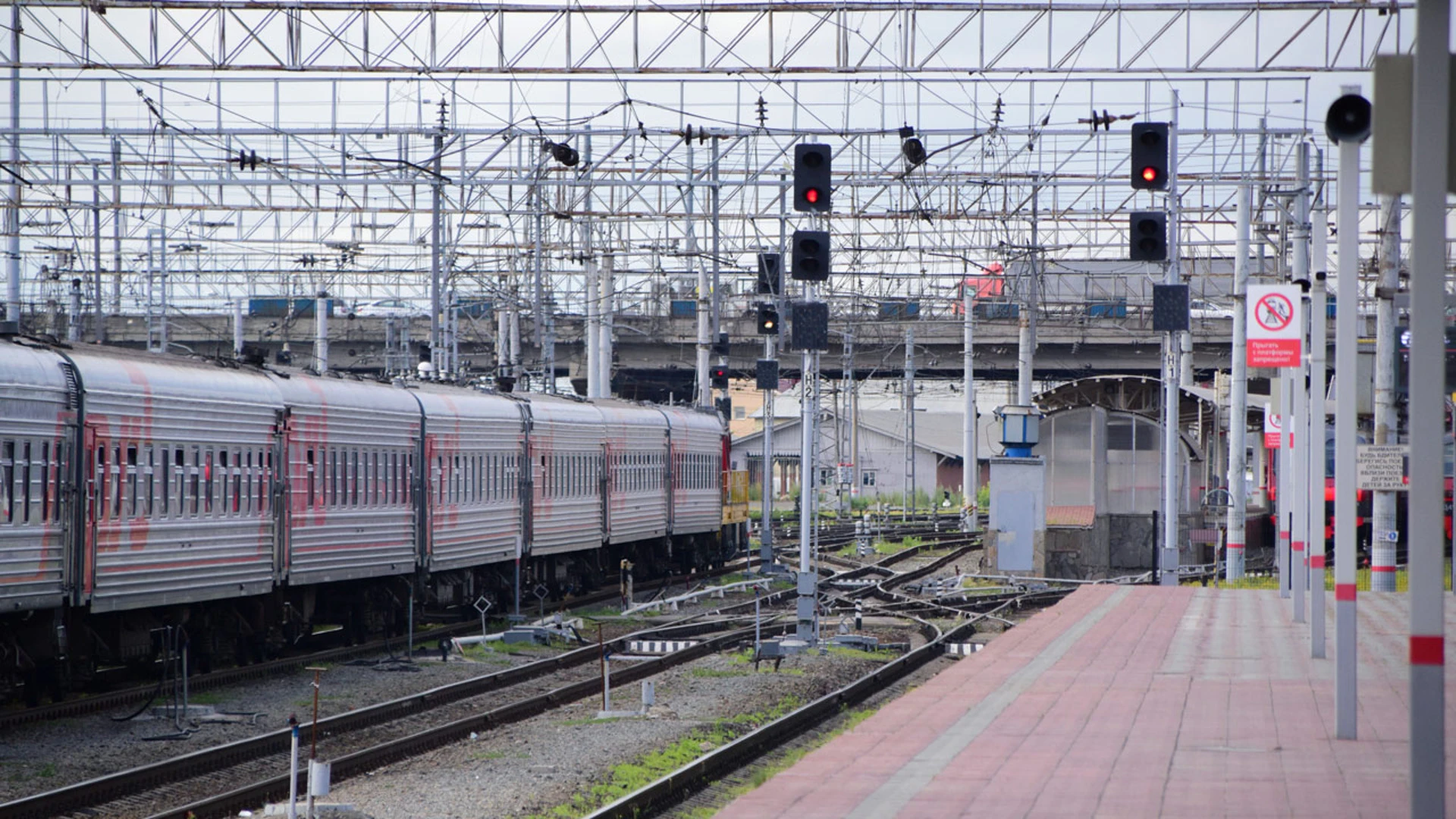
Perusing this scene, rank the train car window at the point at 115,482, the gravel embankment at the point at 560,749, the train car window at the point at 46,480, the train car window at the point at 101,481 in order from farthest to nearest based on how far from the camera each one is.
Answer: the train car window at the point at 115,482, the train car window at the point at 101,481, the train car window at the point at 46,480, the gravel embankment at the point at 560,749

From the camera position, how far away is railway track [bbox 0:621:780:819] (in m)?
12.3

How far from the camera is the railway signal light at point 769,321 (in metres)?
25.8

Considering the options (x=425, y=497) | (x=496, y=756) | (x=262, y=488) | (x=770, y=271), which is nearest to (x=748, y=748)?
(x=496, y=756)

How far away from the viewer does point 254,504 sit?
20.7m

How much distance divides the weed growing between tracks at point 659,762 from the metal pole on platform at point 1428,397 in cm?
604

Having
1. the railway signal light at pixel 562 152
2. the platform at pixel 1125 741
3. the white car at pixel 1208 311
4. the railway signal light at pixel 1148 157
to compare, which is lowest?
the platform at pixel 1125 741

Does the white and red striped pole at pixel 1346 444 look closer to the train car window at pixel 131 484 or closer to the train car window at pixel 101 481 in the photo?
the train car window at pixel 101 481

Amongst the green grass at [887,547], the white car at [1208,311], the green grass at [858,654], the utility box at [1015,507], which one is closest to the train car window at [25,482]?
the green grass at [858,654]

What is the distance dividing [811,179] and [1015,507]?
58.9 ft

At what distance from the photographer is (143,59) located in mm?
24953

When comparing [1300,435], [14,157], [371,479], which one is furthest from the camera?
[14,157]

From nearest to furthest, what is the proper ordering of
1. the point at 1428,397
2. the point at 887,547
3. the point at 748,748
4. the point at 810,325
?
the point at 1428,397 → the point at 748,748 → the point at 810,325 → the point at 887,547

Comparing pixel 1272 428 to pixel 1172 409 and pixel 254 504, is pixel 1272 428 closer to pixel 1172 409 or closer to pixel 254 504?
pixel 1172 409

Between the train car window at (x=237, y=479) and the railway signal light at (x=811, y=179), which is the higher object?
the railway signal light at (x=811, y=179)
